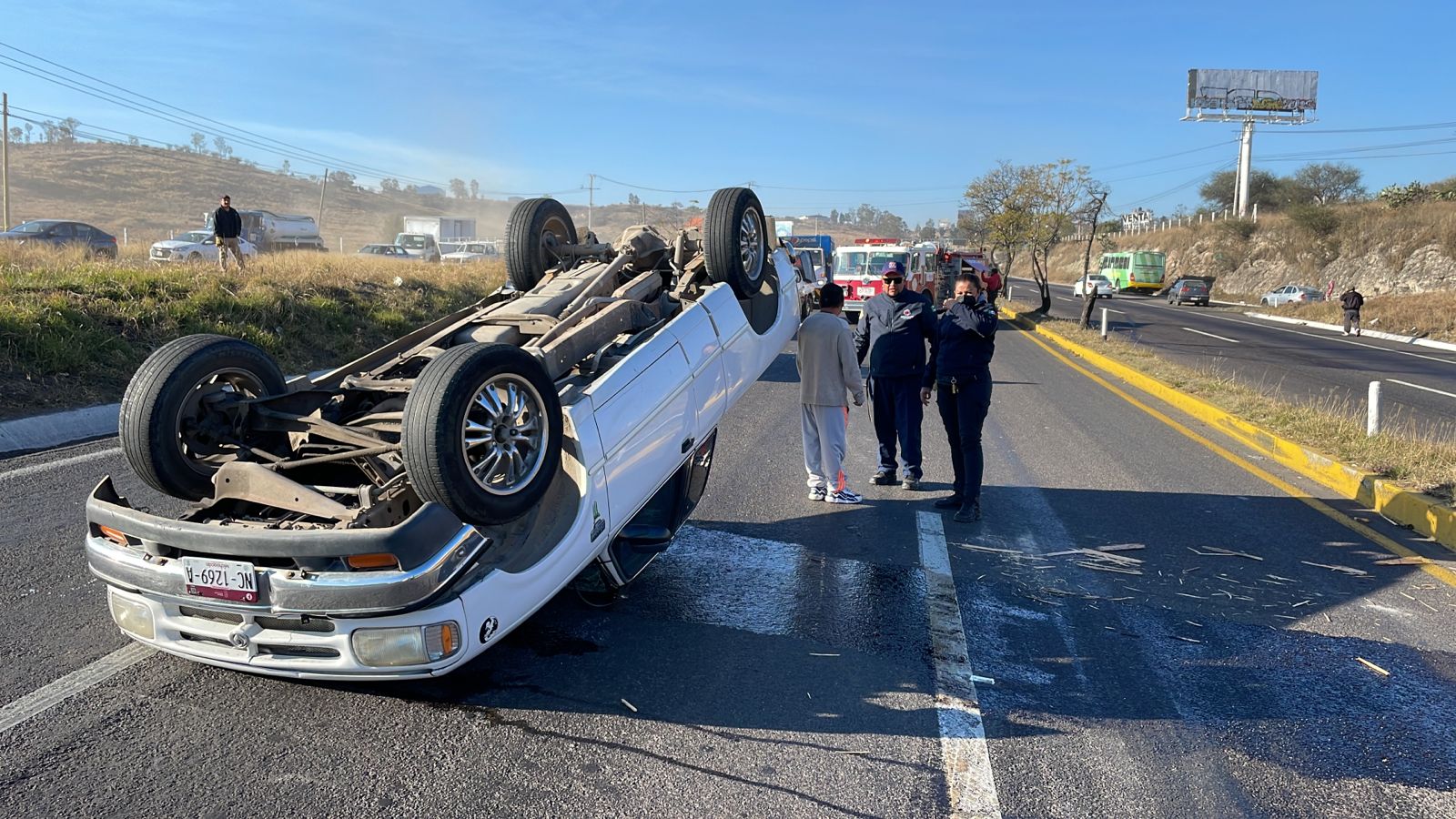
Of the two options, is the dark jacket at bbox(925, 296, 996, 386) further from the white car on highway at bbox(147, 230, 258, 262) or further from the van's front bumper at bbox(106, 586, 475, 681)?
the white car on highway at bbox(147, 230, 258, 262)

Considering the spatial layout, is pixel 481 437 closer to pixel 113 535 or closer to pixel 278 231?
pixel 113 535

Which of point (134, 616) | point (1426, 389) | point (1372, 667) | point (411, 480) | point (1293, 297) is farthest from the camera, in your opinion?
point (1293, 297)

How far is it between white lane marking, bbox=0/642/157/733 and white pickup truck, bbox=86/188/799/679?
0.98ft

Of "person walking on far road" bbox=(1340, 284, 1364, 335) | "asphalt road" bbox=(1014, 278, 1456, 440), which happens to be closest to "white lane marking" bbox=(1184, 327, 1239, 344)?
"asphalt road" bbox=(1014, 278, 1456, 440)

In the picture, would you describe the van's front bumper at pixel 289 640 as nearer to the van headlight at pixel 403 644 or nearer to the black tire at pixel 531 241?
the van headlight at pixel 403 644

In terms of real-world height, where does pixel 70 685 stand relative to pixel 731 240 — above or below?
below

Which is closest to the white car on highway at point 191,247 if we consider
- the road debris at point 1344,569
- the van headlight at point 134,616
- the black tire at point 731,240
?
the black tire at point 731,240

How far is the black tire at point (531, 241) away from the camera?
6.14m

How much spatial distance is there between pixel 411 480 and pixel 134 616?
123 cm

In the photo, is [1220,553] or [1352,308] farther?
[1352,308]

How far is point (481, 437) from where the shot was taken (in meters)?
3.71

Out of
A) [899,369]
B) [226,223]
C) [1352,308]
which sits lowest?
[899,369]

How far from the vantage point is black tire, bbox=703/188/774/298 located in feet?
18.5

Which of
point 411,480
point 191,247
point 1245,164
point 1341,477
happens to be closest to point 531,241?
point 411,480
